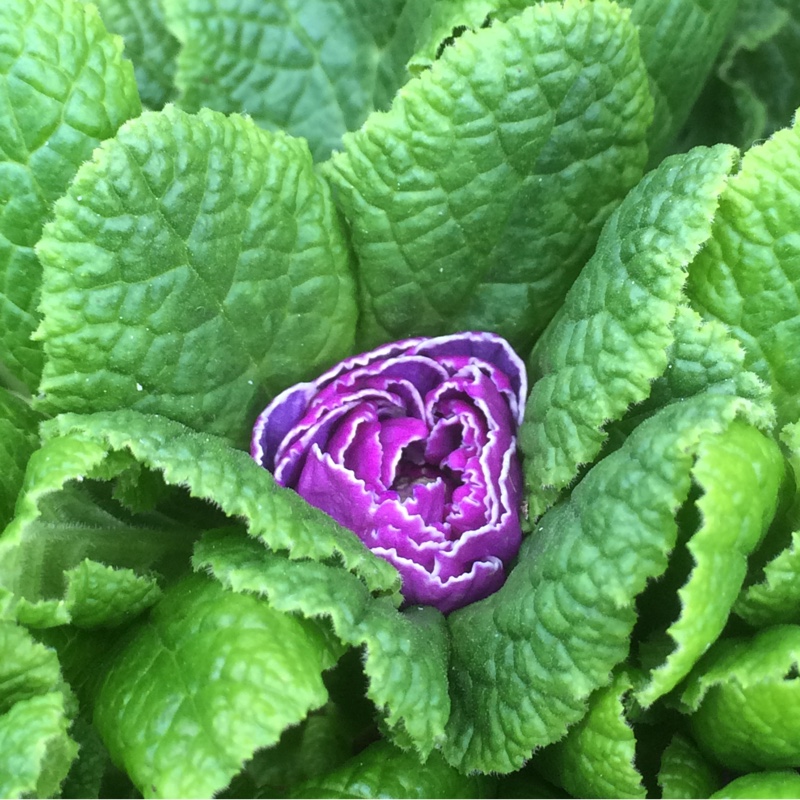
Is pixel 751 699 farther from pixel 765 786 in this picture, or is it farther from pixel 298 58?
pixel 298 58

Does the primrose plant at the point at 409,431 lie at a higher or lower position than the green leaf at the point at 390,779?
higher

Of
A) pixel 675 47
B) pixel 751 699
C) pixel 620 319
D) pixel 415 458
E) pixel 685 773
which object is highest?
pixel 675 47

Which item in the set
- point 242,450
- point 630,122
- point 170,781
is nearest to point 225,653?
point 170,781

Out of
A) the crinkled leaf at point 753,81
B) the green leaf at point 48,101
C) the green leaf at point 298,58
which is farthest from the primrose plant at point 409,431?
the crinkled leaf at point 753,81

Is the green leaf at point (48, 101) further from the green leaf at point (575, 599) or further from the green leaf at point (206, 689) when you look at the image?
the green leaf at point (575, 599)

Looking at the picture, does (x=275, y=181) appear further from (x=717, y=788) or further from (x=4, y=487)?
(x=717, y=788)

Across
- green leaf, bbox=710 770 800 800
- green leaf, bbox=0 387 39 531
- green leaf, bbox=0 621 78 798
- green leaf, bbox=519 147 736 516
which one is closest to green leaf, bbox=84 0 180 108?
green leaf, bbox=0 387 39 531

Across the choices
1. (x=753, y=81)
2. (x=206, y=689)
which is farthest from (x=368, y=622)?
(x=753, y=81)
